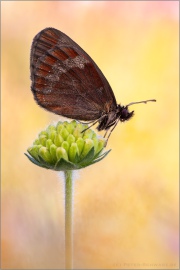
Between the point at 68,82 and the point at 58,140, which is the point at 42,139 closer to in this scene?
the point at 58,140

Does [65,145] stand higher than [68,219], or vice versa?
[65,145]

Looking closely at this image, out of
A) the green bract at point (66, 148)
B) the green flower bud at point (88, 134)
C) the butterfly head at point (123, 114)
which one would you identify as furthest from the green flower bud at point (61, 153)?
the butterfly head at point (123, 114)

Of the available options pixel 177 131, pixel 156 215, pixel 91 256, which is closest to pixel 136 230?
pixel 156 215

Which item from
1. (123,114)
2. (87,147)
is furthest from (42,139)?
(123,114)

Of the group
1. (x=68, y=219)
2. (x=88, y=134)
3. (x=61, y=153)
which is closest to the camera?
(x=68, y=219)

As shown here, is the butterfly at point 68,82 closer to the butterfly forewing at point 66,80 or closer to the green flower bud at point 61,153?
the butterfly forewing at point 66,80

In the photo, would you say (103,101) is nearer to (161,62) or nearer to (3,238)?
(3,238)

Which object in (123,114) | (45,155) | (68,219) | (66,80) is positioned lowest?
(68,219)

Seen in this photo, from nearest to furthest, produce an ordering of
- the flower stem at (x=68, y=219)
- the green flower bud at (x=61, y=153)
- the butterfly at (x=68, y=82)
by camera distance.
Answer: the flower stem at (x=68, y=219)
the green flower bud at (x=61, y=153)
the butterfly at (x=68, y=82)
